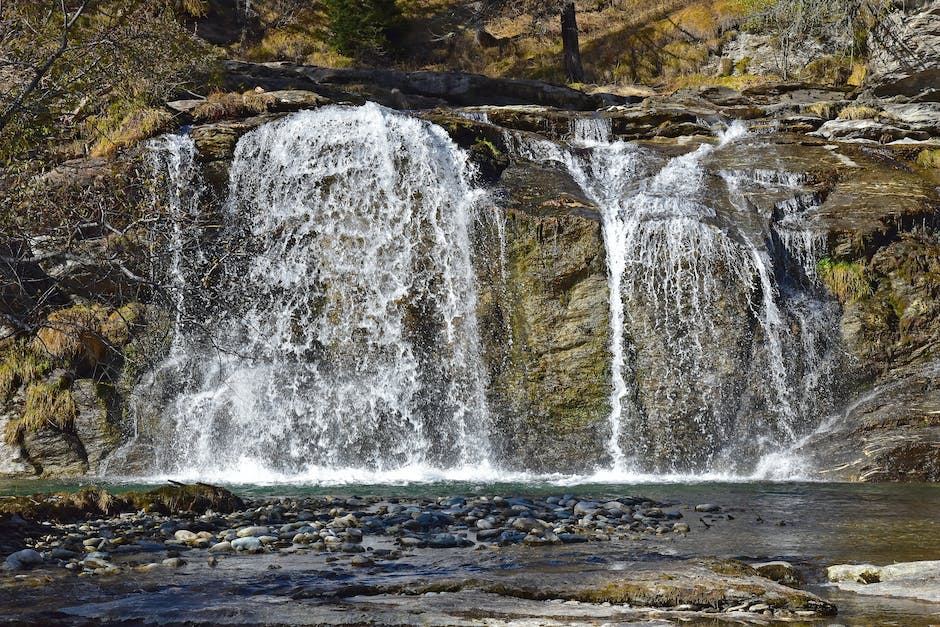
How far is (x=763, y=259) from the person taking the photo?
14844mm

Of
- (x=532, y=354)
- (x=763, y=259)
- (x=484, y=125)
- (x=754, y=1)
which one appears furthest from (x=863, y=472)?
(x=754, y=1)

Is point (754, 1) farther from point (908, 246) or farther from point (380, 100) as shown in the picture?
point (908, 246)

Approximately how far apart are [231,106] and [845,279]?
12650mm

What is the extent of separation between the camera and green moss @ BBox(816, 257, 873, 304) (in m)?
14.8

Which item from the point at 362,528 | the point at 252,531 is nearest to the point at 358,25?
the point at 362,528

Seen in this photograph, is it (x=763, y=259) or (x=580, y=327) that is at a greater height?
(x=763, y=259)

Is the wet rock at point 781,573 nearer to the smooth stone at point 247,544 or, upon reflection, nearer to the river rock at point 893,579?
the river rock at point 893,579

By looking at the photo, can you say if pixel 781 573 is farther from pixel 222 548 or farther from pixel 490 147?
pixel 490 147

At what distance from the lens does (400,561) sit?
21.7 feet

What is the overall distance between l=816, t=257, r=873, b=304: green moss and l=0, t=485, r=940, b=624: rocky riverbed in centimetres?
638

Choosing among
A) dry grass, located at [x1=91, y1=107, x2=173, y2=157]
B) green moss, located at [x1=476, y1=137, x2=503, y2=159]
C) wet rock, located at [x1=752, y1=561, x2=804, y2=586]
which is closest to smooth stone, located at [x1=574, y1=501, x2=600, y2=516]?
wet rock, located at [x1=752, y1=561, x2=804, y2=586]

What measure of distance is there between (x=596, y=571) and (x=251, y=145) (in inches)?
527

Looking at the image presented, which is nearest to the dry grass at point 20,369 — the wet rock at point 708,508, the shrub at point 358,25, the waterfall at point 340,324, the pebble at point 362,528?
the waterfall at point 340,324

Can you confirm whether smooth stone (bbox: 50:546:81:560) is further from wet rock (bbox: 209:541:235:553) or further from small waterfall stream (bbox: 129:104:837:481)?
small waterfall stream (bbox: 129:104:837:481)
